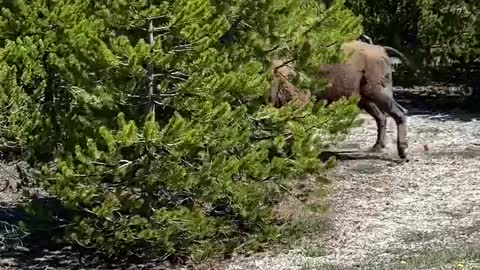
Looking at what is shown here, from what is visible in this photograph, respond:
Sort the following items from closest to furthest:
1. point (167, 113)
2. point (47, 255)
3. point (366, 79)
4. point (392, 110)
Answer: point (167, 113) → point (47, 255) → point (366, 79) → point (392, 110)

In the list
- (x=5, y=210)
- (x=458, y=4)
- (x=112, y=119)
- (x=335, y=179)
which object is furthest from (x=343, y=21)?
(x=458, y=4)

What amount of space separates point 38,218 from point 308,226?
101 inches

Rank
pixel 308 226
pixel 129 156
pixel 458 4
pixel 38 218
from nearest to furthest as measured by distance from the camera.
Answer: pixel 129 156
pixel 38 218
pixel 308 226
pixel 458 4

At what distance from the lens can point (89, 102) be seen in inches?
307

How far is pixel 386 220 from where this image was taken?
9383mm

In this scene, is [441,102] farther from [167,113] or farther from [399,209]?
[167,113]

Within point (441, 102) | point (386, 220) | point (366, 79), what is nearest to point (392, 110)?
point (366, 79)

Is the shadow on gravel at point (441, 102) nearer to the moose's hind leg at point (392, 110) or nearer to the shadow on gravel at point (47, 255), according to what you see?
the moose's hind leg at point (392, 110)

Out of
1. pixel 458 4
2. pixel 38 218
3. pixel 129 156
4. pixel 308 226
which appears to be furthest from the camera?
pixel 458 4

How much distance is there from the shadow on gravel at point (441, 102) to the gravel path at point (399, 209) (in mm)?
2578

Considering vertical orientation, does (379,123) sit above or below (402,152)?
above

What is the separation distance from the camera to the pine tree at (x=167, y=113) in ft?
24.8

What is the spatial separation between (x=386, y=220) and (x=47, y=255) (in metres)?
3.24

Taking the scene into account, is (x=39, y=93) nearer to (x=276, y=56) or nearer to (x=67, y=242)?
(x=67, y=242)
